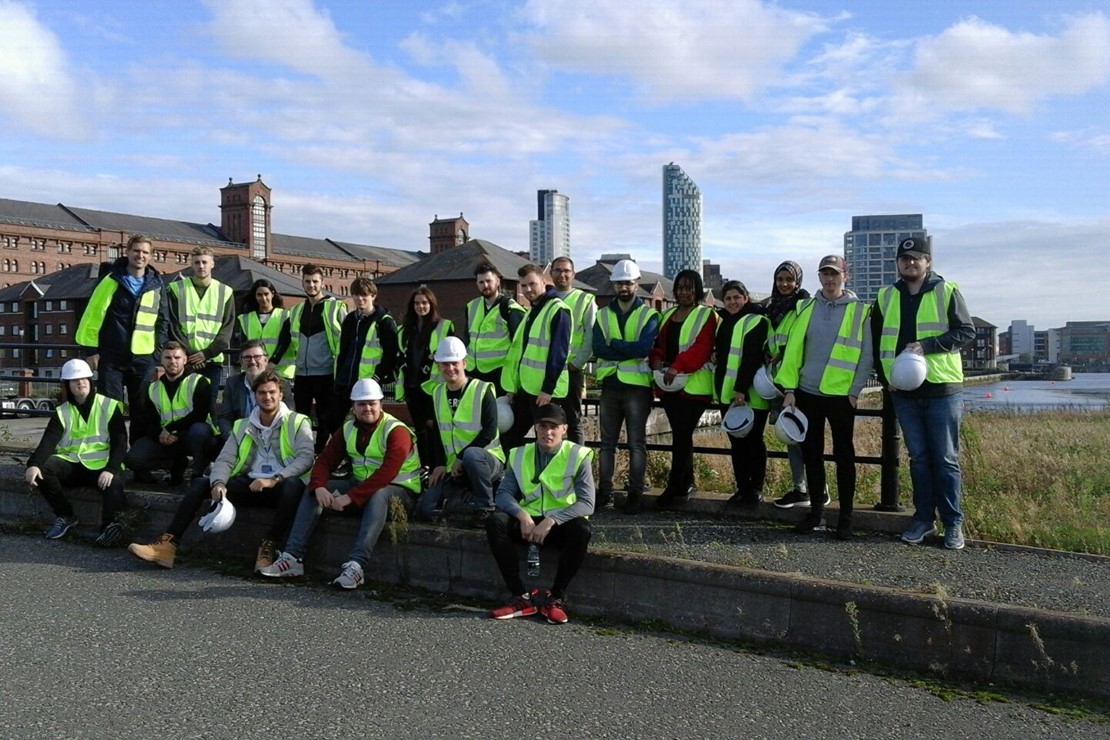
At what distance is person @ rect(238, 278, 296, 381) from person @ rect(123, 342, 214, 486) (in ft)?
2.48

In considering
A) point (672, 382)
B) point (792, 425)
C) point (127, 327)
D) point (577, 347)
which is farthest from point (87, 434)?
point (792, 425)

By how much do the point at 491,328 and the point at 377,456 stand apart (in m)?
1.72

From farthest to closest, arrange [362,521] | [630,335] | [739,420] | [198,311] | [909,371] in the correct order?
[198,311]
[630,335]
[739,420]
[362,521]
[909,371]

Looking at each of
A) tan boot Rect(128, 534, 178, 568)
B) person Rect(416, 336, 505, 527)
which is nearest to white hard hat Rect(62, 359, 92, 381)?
tan boot Rect(128, 534, 178, 568)

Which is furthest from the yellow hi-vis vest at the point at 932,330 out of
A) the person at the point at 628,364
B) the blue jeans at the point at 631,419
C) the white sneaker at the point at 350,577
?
the white sneaker at the point at 350,577

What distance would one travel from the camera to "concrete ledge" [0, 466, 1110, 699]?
15.8ft

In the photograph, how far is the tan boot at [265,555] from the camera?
6.99 meters

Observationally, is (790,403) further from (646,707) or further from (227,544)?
(227,544)

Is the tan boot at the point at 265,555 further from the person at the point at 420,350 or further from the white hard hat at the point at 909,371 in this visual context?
the white hard hat at the point at 909,371

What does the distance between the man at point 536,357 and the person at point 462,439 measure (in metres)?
0.52

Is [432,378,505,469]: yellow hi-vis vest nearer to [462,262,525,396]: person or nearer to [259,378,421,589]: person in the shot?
[259,378,421,589]: person

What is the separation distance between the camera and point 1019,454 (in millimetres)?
10586

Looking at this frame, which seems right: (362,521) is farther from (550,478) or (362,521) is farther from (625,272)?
(625,272)

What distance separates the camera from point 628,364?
26.1 feet
